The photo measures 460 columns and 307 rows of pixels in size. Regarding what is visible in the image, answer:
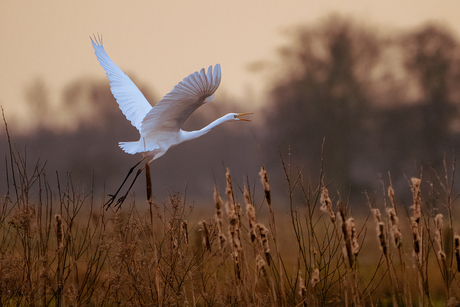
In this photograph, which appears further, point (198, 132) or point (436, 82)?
point (436, 82)

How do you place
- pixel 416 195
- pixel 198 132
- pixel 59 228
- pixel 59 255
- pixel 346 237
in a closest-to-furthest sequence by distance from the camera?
pixel 346 237, pixel 416 195, pixel 59 228, pixel 59 255, pixel 198 132

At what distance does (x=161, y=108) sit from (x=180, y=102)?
149 mm

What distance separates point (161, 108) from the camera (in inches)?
123

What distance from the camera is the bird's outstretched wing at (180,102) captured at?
2852 mm

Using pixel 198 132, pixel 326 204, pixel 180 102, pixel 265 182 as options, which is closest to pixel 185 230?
pixel 265 182

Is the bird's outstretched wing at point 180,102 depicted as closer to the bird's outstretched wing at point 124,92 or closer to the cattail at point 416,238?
the bird's outstretched wing at point 124,92

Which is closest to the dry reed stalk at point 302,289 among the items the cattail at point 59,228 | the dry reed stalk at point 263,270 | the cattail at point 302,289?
the cattail at point 302,289

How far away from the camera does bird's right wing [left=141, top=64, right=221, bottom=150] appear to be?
112 inches

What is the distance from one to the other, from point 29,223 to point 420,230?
6.72 feet

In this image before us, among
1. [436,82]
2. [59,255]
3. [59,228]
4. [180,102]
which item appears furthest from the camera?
[436,82]

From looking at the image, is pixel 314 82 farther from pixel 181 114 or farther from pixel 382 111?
pixel 181 114

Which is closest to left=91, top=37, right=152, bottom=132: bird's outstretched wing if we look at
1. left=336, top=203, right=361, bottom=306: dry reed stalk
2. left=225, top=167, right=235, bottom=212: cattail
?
left=225, top=167, right=235, bottom=212: cattail

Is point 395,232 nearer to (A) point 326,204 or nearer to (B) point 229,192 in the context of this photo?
(A) point 326,204

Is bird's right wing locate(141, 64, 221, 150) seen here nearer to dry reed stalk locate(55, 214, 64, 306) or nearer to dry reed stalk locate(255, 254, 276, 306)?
dry reed stalk locate(55, 214, 64, 306)
